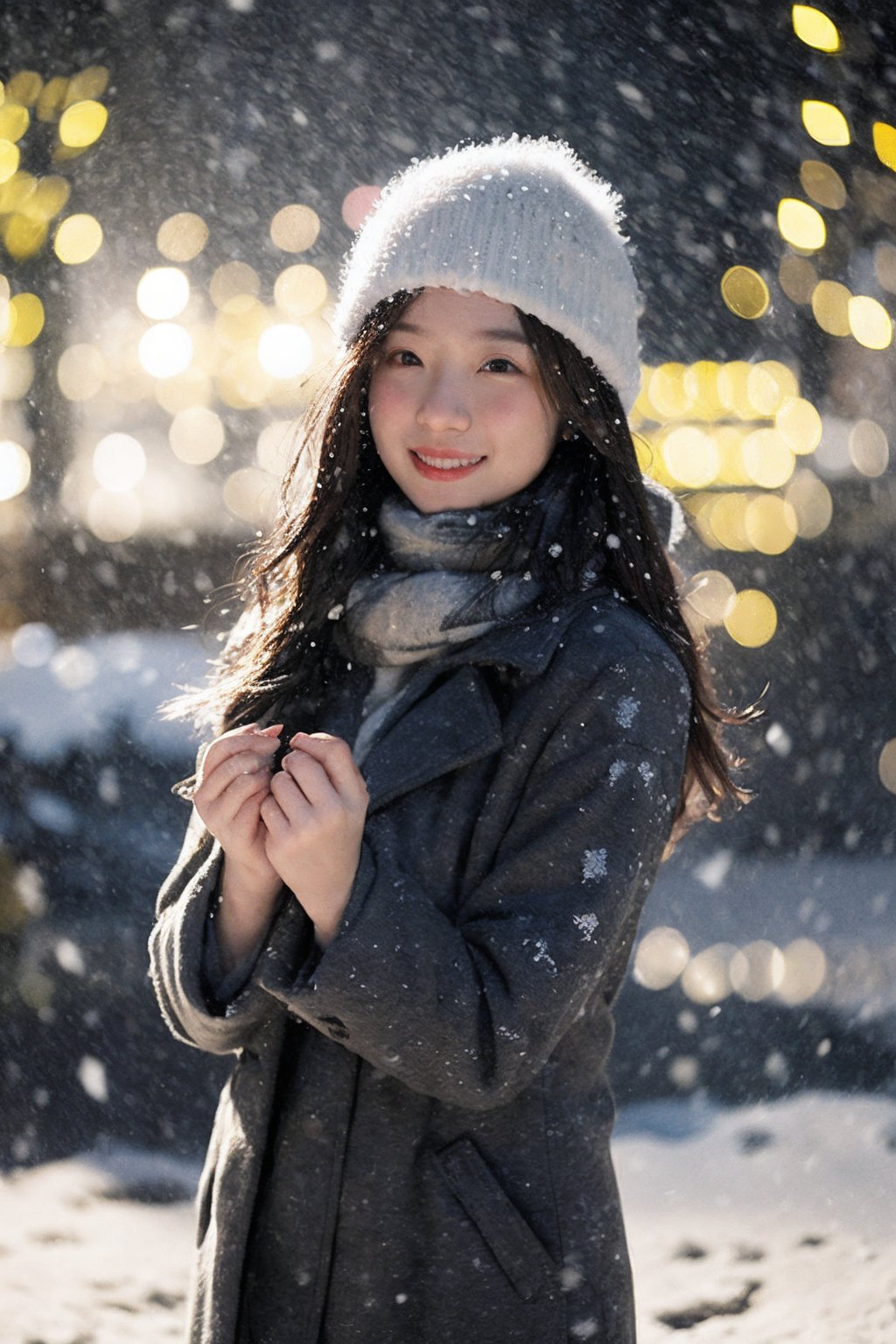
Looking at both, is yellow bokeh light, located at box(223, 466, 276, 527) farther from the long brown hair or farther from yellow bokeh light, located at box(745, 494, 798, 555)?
the long brown hair

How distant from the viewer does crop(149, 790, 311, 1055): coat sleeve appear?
1.27 meters

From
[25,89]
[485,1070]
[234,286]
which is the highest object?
[234,286]

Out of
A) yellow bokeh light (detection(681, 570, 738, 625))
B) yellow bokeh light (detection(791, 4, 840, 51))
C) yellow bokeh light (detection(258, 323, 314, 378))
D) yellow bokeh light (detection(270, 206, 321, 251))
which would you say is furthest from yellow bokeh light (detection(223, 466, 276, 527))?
yellow bokeh light (detection(791, 4, 840, 51))

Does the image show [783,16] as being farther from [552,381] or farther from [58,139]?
[552,381]

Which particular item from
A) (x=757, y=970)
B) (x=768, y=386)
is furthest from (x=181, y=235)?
(x=757, y=970)

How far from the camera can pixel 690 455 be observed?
386cm

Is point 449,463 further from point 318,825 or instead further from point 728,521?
point 728,521

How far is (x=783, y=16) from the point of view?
10.0 feet

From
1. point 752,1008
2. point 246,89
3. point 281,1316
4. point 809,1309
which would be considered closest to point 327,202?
point 246,89

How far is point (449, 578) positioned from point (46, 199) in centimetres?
245

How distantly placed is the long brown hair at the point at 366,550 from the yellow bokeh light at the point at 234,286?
102 inches

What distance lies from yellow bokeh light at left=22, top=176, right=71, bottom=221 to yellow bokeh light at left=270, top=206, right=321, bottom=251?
2.62 ft

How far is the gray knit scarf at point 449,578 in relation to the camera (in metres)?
1.38

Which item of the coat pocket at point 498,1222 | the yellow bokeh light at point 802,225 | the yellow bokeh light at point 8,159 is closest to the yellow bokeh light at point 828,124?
the yellow bokeh light at point 802,225
